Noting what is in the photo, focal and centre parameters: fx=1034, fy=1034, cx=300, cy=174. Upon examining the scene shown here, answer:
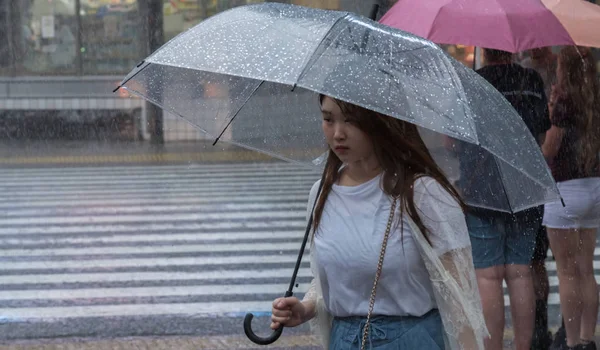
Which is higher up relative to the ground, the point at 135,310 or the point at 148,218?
the point at 135,310

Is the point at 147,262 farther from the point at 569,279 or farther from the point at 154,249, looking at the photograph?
the point at 569,279

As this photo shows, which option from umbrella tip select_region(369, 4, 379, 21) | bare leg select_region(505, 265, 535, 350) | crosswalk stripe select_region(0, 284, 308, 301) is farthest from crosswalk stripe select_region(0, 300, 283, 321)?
umbrella tip select_region(369, 4, 379, 21)

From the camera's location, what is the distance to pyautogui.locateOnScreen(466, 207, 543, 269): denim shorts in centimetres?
455

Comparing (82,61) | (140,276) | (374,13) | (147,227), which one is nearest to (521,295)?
(374,13)

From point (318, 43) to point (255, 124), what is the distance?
0.87m

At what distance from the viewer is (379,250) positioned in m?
2.61

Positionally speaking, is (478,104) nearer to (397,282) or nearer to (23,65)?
(397,282)

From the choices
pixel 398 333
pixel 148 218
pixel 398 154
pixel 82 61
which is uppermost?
pixel 398 154

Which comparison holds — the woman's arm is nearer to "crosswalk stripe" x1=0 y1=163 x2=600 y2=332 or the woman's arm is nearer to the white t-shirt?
the white t-shirt

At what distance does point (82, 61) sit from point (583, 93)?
17747 mm

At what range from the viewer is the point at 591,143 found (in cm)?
513

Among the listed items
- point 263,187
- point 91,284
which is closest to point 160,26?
point 263,187

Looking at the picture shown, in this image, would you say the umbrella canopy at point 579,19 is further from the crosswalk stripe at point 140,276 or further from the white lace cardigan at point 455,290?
the crosswalk stripe at point 140,276

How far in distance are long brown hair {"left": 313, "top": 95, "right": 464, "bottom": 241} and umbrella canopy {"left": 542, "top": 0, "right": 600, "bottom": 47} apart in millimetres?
2500
